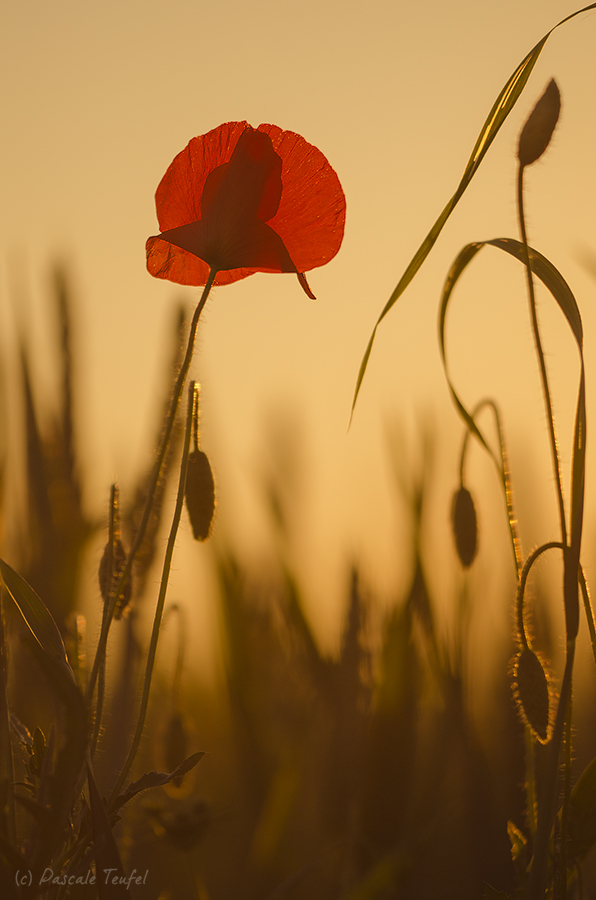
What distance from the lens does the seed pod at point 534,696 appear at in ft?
2.26

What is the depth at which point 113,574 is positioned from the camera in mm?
718

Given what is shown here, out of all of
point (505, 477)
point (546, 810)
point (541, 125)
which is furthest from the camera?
point (505, 477)

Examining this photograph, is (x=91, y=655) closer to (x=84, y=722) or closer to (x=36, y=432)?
(x=36, y=432)

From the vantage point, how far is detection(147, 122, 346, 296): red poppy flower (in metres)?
0.70

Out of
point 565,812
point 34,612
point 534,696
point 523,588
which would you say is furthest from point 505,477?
point 34,612

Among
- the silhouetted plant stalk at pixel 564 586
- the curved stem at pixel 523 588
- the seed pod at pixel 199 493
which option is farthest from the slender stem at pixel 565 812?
the seed pod at pixel 199 493

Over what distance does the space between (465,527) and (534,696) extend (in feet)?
0.94

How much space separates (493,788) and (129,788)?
655 millimetres

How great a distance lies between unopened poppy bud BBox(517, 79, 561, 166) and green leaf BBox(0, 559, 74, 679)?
22.7 inches

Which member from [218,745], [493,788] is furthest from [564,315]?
[218,745]

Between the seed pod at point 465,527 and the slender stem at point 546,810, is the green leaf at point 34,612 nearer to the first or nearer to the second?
the slender stem at point 546,810

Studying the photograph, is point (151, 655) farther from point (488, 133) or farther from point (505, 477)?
point (488, 133)

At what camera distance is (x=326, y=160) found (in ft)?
2.45

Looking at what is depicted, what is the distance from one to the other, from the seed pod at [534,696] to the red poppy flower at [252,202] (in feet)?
1.42
